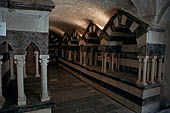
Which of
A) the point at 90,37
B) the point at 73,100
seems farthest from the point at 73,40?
the point at 73,100

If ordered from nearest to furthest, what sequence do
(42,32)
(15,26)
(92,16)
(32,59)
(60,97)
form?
(15,26)
(42,32)
(60,97)
(92,16)
(32,59)

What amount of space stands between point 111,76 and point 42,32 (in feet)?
8.42

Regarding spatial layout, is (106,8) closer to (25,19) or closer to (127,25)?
(127,25)

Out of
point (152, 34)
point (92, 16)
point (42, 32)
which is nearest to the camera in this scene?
point (42, 32)

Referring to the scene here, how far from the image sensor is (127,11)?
3.31 meters

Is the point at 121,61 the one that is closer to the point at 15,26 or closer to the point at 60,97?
the point at 60,97

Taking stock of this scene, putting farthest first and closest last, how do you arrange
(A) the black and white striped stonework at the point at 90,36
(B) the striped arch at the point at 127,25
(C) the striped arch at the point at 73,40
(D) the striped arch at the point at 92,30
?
(C) the striped arch at the point at 73,40, (A) the black and white striped stonework at the point at 90,36, (D) the striped arch at the point at 92,30, (B) the striped arch at the point at 127,25

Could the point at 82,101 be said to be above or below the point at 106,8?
below

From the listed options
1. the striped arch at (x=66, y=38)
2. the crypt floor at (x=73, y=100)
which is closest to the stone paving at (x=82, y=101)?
the crypt floor at (x=73, y=100)

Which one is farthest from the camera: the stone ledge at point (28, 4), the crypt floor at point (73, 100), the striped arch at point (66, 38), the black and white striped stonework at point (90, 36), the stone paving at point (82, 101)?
the striped arch at point (66, 38)

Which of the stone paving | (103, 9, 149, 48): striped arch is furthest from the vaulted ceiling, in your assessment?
the stone paving

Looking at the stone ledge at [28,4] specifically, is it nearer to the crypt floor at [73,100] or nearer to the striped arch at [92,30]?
the crypt floor at [73,100]

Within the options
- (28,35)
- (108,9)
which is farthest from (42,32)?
(108,9)

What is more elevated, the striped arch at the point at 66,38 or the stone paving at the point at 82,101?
the striped arch at the point at 66,38
